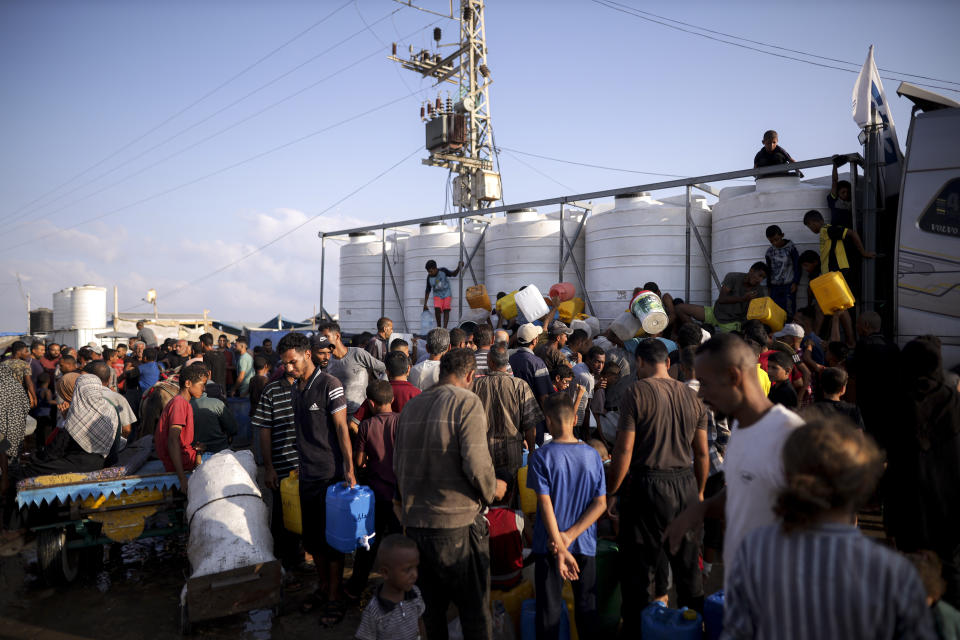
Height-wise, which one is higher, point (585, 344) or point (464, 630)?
point (585, 344)

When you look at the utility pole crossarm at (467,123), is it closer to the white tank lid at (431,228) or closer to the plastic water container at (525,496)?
the white tank lid at (431,228)

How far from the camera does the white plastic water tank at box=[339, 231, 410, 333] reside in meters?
14.4

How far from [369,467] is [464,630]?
169 centimetres

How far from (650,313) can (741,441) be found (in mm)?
6276

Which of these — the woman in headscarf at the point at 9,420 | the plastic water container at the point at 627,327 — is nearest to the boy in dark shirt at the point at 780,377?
the plastic water container at the point at 627,327

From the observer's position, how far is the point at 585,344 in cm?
724

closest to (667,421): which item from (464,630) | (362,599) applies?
(464,630)

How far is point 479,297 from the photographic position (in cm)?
1139

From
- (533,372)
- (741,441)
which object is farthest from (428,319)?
(741,441)

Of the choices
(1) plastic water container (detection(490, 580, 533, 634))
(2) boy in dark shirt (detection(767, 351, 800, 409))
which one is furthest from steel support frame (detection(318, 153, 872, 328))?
(1) plastic water container (detection(490, 580, 533, 634))

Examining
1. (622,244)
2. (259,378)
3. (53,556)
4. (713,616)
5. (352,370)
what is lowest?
(53,556)

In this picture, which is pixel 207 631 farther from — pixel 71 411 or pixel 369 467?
pixel 71 411

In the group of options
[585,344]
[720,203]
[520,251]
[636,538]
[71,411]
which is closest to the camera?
[636,538]

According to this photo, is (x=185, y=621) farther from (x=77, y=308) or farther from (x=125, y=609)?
(x=77, y=308)
